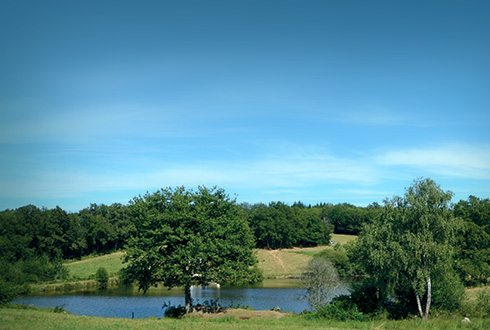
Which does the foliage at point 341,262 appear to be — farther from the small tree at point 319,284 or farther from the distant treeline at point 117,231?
the small tree at point 319,284

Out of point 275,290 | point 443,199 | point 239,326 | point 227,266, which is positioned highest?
point 443,199

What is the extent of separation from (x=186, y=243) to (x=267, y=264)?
2917 inches

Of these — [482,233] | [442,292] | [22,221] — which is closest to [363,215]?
[482,233]

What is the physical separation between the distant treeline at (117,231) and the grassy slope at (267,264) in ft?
24.2

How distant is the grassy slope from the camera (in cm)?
9106

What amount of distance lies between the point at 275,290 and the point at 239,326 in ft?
147

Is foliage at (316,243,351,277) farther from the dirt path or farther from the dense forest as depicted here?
the dirt path

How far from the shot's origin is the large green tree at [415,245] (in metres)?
31.0

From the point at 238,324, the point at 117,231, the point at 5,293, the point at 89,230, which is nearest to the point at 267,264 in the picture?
the point at 117,231

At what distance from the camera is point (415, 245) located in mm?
31062

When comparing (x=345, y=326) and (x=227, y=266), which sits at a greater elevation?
(x=227, y=266)

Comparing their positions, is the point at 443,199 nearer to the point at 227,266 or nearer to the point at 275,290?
the point at 227,266

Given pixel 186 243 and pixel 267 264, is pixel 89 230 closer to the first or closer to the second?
pixel 267 264

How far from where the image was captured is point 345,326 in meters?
28.0
